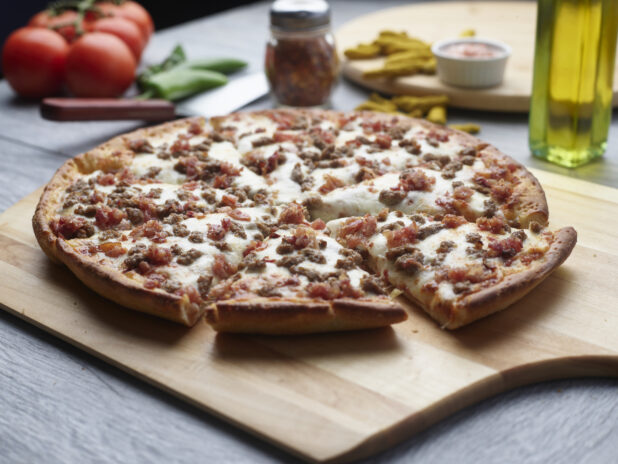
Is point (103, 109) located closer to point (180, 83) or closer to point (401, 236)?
point (180, 83)

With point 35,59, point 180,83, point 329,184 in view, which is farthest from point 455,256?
point 35,59

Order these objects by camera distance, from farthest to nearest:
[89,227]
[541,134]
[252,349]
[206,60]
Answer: [206,60], [541,134], [89,227], [252,349]

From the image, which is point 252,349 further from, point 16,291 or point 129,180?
point 129,180

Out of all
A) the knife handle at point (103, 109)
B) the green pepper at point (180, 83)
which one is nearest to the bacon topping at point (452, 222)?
the knife handle at point (103, 109)

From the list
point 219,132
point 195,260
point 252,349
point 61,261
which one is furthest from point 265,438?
point 219,132

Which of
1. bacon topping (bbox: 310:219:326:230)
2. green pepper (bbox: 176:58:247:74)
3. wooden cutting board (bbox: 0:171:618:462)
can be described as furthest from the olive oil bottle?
green pepper (bbox: 176:58:247:74)

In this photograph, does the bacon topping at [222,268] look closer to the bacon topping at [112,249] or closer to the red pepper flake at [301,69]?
the bacon topping at [112,249]
